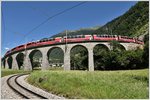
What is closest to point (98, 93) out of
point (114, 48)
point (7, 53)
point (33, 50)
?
point (114, 48)

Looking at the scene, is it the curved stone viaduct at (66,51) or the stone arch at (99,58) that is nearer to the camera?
the stone arch at (99,58)

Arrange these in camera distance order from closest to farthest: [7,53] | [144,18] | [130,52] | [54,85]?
[54,85], [130,52], [7,53], [144,18]

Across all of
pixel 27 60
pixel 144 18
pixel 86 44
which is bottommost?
pixel 27 60

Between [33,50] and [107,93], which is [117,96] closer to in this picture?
[107,93]

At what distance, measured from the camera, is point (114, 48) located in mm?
62344

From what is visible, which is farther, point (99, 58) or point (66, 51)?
point (66, 51)

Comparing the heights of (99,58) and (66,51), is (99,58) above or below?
below

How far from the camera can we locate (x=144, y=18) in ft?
429

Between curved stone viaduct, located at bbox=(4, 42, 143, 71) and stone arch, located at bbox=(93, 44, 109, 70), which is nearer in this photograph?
stone arch, located at bbox=(93, 44, 109, 70)

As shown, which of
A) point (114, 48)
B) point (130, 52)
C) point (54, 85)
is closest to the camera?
point (54, 85)

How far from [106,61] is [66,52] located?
13116mm

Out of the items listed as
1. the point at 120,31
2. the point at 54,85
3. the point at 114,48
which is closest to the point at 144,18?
the point at 120,31

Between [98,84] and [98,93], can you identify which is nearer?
[98,93]

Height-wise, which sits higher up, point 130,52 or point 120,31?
point 120,31
